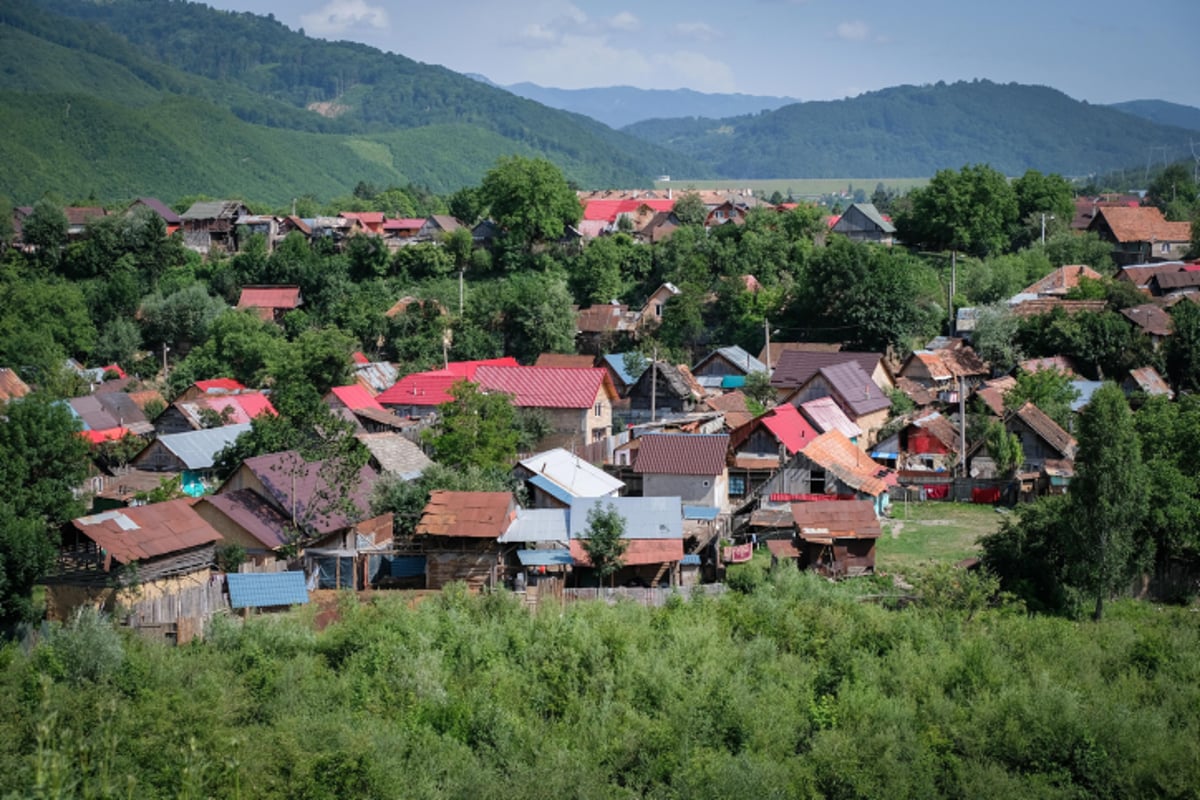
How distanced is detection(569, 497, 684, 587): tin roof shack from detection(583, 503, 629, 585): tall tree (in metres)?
0.12

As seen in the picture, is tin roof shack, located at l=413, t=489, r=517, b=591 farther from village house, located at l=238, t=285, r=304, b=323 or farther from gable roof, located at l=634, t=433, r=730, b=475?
village house, located at l=238, t=285, r=304, b=323

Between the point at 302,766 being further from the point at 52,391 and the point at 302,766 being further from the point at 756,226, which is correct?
the point at 756,226

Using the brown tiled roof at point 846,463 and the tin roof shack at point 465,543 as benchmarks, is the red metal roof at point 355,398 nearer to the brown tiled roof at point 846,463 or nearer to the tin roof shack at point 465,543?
the tin roof shack at point 465,543

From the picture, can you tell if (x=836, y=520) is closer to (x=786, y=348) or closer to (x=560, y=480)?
(x=560, y=480)

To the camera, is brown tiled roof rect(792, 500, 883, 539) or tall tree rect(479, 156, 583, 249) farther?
tall tree rect(479, 156, 583, 249)

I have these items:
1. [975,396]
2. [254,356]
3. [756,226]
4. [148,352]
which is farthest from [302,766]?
[756,226]

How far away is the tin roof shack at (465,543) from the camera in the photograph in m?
21.5

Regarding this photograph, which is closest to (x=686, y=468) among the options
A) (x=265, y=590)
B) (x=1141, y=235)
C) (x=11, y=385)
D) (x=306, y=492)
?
(x=306, y=492)

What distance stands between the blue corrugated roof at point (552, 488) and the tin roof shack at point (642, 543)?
7.03 feet

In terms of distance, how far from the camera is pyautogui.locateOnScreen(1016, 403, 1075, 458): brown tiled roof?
28094 millimetres

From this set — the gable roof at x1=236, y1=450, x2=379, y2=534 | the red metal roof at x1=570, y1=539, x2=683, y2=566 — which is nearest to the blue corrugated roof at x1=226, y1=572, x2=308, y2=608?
the gable roof at x1=236, y1=450, x2=379, y2=534

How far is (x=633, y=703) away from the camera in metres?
17.3

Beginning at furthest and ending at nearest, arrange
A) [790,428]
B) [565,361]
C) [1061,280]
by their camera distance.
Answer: [1061,280] → [565,361] → [790,428]

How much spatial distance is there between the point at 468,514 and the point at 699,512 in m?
5.67
